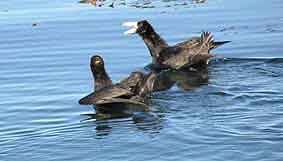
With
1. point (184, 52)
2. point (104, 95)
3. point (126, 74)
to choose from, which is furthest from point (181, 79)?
point (104, 95)

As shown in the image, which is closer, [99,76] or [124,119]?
[124,119]

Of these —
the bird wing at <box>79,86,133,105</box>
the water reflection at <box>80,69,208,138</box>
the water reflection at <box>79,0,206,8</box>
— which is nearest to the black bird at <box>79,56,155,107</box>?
the bird wing at <box>79,86,133,105</box>

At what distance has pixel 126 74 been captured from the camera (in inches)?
605

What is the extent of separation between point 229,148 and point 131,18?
34.0 feet

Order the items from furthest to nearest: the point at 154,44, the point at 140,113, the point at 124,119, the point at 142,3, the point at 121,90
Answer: the point at 142,3, the point at 154,44, the point at 121,90, the point at 140,113, the point at 124,119

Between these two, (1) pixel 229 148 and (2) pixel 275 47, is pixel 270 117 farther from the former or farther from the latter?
(2) pixel 275 47

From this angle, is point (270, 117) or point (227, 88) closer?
point (270, 117)

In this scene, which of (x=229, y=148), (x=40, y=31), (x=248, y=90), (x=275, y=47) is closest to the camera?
(x=229, y=148)

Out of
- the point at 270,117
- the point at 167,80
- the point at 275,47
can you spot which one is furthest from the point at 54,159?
the point at 275,47

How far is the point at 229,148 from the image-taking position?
10219 mm

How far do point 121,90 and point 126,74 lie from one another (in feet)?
6.44

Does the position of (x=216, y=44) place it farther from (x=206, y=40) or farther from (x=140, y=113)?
(x=140, y=113)

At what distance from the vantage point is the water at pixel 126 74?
10664 millimetres

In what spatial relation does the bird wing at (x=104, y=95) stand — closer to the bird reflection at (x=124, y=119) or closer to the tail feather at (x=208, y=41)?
the bird reflection at (x=124, y=119)
